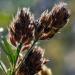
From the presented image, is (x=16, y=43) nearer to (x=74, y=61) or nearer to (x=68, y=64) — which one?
(x=68, y=64)

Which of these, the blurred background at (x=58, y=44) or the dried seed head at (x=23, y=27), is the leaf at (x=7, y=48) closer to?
the dried seed head at (x=23, y=27)

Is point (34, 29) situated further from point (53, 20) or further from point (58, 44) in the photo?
point (58, 44)

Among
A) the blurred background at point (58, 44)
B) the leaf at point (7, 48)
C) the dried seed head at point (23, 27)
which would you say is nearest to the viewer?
the dried seed head at point (23, 27)

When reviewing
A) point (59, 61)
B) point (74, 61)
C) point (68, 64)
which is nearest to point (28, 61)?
point (59, 61)

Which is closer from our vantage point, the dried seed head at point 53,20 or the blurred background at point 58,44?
the dried seed head at point 53,20

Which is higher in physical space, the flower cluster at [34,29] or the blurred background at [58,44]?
the blurred background at [58,44]

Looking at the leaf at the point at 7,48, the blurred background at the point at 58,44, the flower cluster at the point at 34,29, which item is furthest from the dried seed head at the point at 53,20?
the blurred background at the point at 58,44

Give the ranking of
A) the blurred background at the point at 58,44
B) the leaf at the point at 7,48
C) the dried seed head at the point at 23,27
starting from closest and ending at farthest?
the dried seed head at the point at 23,27 < the leaf at the point at 7,48 < the blurred background at the point at 58,44
